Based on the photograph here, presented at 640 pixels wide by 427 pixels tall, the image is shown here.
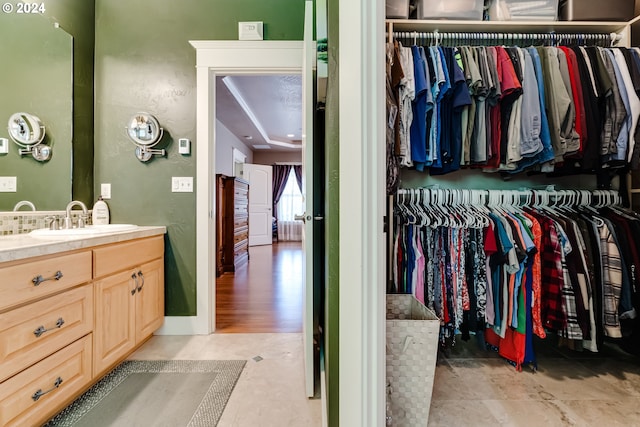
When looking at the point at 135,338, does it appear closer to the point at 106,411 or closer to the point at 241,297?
the point at 106,411

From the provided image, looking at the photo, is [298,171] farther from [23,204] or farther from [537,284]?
[537,284]

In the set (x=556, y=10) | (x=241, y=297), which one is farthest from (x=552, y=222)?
(x=241, y=297)

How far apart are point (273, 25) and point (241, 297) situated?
2.55 m

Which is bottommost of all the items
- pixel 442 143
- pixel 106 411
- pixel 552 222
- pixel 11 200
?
pixel 106 411

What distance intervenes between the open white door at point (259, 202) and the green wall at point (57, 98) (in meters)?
4.74

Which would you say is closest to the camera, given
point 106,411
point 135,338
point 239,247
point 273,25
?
point 106,411

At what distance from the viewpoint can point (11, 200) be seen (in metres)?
1.67

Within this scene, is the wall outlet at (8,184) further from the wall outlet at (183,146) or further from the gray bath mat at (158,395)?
the gray bath mat at (158,395)

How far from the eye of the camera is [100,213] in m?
2.09

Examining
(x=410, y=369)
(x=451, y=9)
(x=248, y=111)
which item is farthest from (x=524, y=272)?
(x=248, y=111)

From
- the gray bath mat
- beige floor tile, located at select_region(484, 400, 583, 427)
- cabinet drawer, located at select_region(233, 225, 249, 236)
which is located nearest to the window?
cabinet drawer, located at select_region(233, 225, 249, 236)

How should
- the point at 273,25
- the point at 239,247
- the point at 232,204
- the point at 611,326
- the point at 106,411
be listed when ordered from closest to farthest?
1. the point at 106,411
2. the point at 611,326
3. the point at 273,25
4. the point at 232,204
5. the point at 239,247

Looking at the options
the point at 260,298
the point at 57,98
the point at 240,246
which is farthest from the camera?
the point at 240,246

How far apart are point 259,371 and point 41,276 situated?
116 cm
